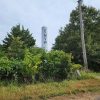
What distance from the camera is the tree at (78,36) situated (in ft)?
126

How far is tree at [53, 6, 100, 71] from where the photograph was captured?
1513 inches

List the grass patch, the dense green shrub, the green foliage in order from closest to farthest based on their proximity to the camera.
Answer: the grass patch → the dense green shrub → the green foliage

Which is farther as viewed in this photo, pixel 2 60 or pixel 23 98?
pixel 2 60

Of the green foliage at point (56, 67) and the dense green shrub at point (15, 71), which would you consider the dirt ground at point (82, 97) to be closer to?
the dense green shrub at point (15, 71)

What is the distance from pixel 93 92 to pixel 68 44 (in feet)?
77.5

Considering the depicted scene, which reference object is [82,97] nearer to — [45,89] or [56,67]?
[45,89]

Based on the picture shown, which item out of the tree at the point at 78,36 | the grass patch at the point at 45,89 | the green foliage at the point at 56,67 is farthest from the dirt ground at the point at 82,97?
the tree at the point at 78,36

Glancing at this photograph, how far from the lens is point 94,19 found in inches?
1686

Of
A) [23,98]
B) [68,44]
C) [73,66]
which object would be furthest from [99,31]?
[23,98]

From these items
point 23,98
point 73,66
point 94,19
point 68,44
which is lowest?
point 23,98

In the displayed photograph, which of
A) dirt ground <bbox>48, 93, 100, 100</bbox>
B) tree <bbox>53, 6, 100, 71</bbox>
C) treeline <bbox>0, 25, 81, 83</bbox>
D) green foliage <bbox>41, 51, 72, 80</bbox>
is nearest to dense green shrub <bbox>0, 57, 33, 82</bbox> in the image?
treeline <bbox>0, 25, 81, 83</bbox>

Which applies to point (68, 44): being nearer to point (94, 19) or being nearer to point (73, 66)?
point (94, 19)

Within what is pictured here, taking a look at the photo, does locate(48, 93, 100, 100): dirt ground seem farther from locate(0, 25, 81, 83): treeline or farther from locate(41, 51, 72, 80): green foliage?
locate(41, 51, 72, 80): green foliage

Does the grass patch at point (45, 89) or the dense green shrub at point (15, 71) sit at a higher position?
the dense green shrub at point (15, 71)
